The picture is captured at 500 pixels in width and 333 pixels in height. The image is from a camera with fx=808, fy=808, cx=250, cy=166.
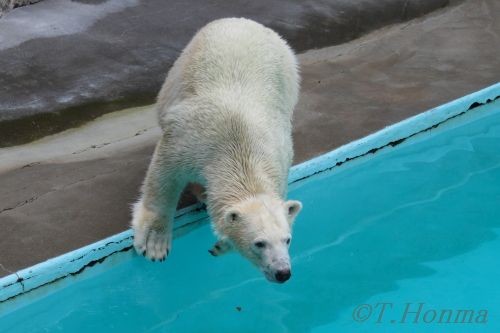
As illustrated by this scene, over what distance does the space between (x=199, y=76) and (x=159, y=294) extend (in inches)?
39.1

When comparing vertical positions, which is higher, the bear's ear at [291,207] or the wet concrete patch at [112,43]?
the bear's ear at [291,207]

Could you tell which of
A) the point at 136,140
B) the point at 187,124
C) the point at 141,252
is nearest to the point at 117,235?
the point at 141,252

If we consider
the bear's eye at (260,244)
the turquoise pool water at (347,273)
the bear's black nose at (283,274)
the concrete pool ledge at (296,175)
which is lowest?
the turquoise pool water at (347,273)

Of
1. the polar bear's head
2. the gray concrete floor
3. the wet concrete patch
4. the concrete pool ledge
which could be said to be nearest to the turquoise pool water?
the concrete pool ledge

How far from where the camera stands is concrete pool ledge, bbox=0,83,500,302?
323cm

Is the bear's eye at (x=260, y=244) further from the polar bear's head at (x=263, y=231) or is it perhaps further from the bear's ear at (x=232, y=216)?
the bear's ear at (x=232, y=216)

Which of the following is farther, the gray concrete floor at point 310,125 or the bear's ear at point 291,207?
the gray concrete floor at point 310,125

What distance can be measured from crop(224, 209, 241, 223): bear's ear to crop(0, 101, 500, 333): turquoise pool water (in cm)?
75

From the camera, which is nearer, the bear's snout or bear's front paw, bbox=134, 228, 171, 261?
the bear's snout

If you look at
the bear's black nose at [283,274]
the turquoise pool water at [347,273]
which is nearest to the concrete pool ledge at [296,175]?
the turquoise pool water at [347,273]

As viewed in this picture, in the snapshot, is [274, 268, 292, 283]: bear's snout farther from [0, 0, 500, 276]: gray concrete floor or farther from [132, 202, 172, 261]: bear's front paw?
[0, 0, 500, 276]: gray concrete floor

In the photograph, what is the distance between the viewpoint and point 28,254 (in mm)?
→ 3432

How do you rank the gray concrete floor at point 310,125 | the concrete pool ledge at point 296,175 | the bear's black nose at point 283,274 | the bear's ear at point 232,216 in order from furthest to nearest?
the gray concrete floor at point 310,125
the concrete pool ledge at point 296,175
the bear's ear at point 232,216
the bear's black nose at point 283,274

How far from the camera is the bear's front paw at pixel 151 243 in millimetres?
3502
